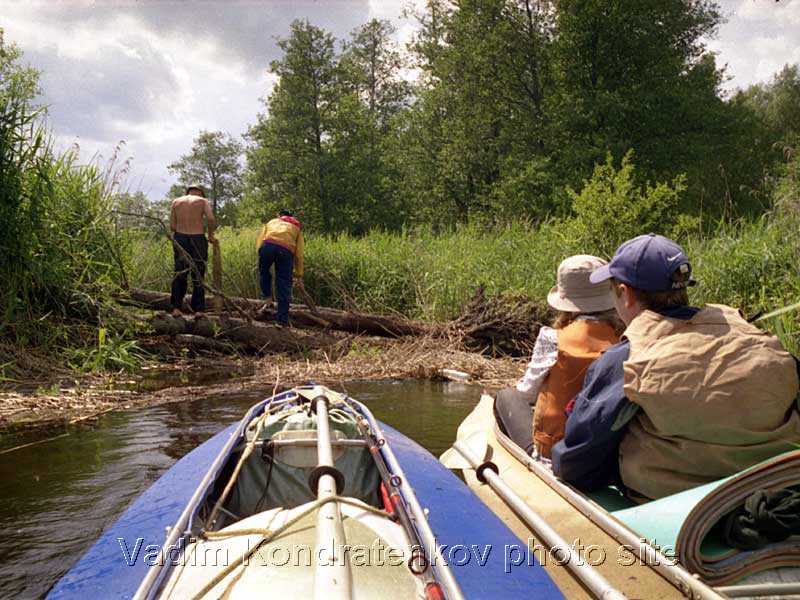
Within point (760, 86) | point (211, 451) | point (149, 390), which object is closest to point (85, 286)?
point (149, 390)

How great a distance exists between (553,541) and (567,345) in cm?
88

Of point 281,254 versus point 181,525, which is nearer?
point 181,525

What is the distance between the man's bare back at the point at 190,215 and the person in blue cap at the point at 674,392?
790 centimetres

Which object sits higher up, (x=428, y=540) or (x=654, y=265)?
(x=654, y=265)

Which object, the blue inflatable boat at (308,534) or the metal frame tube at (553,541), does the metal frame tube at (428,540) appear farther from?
the metal frame tube at (553,541)

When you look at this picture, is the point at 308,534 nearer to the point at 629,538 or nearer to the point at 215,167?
the point at 629,538

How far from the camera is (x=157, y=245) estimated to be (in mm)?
10531

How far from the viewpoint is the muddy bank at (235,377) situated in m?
6.13

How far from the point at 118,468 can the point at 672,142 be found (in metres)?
21.5

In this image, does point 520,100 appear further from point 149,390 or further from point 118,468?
point 118,468

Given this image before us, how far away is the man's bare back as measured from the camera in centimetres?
930

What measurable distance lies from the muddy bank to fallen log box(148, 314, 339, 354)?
0.83ft

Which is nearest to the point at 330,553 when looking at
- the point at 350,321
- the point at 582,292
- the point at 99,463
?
the point at 582,292

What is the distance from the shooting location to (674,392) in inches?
80.4
